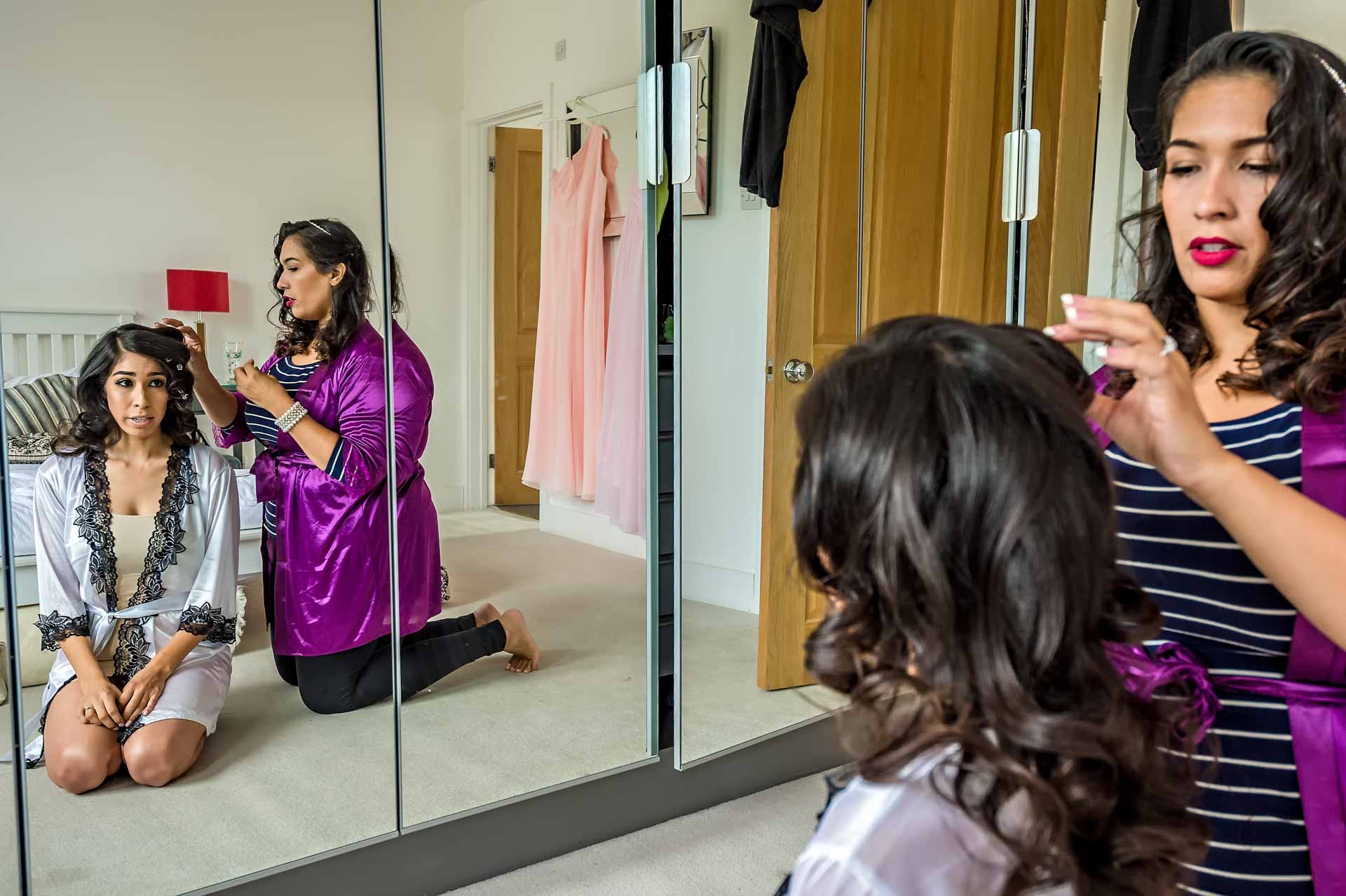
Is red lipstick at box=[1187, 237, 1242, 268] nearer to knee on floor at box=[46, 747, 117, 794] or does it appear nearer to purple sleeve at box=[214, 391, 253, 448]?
purple sleeve at box=[214, 391, 253, 448]

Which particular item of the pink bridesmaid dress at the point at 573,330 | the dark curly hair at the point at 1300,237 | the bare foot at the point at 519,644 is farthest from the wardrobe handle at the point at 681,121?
the dark curly hair at the point at 1300,237

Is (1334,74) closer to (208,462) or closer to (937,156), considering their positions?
(208,462)

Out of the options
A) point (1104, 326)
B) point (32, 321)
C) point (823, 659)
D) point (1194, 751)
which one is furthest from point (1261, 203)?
point (32, 321)

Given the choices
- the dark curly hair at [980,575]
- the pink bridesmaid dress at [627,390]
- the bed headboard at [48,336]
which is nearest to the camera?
the dark curly hair at [980,575]

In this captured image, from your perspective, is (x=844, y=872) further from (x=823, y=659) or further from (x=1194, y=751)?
(x=1194, y=751)

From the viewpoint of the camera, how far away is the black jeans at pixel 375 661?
6.00 ft

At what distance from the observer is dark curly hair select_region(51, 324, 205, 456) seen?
1.59 m

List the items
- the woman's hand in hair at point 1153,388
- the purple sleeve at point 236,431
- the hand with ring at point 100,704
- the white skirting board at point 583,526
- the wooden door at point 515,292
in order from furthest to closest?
the white skirting board at point 583,526
the wooden door at point 515,292
the purple sleeve at point 236,431
the hand with ring at point 100,704
the woman's hand in hair at point 1153,388

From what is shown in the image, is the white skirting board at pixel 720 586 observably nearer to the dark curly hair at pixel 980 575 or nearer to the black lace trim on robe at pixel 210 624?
the black lace trim on robe at pixel 210 624

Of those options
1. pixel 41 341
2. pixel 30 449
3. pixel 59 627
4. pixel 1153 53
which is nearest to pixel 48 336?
pixel 41 341

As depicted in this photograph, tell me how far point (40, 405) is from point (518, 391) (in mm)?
830

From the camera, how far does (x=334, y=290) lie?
182cm

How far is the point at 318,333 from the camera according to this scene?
1.82m

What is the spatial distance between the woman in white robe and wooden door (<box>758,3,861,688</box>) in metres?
1.33
